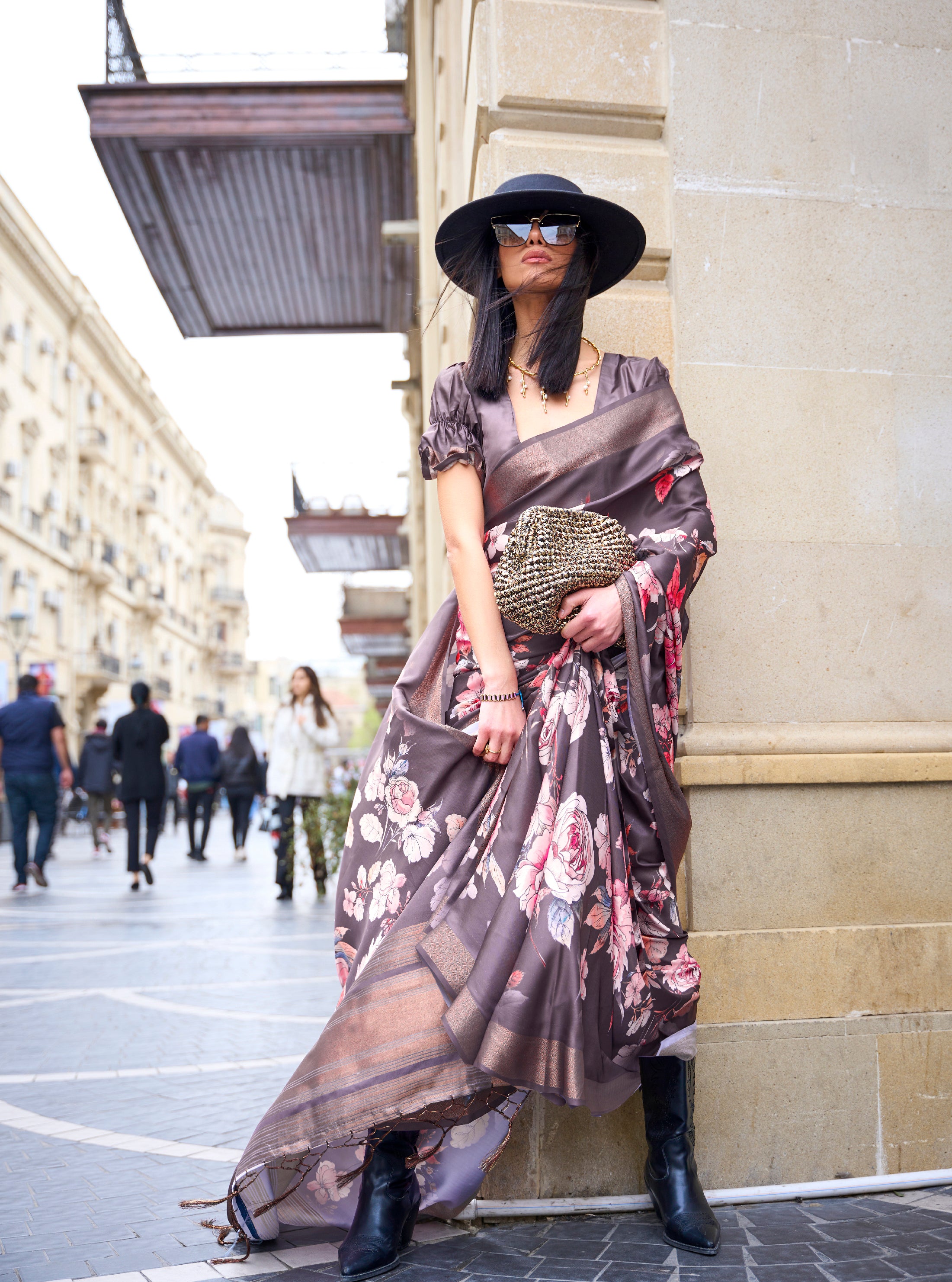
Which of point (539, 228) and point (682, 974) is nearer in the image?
point (682, 974)

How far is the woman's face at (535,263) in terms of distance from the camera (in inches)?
109

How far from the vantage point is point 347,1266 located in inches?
94.7

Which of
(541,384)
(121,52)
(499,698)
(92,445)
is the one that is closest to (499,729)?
(499,698)

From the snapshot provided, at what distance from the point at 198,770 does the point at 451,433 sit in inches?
523

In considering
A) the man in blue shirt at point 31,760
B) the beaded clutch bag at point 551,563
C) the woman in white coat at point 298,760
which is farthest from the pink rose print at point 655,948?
the man in blue shirt at point 31,760

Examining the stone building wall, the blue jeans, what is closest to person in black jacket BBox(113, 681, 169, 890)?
the blue jeans

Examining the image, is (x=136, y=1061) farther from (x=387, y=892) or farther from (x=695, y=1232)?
(x=695, y=1232)

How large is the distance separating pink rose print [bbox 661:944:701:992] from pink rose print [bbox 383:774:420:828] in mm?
659

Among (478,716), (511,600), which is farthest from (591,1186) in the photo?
(511,600)

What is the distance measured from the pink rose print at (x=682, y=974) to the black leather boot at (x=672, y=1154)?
188 millimetres

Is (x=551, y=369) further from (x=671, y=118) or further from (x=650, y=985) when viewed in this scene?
(x=650, y=985)

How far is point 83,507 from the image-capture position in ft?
138

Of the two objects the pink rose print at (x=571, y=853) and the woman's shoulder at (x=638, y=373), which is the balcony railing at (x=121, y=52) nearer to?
the woman's shoulder at (x=638, y=373)

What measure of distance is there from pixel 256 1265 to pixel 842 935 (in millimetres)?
1649
